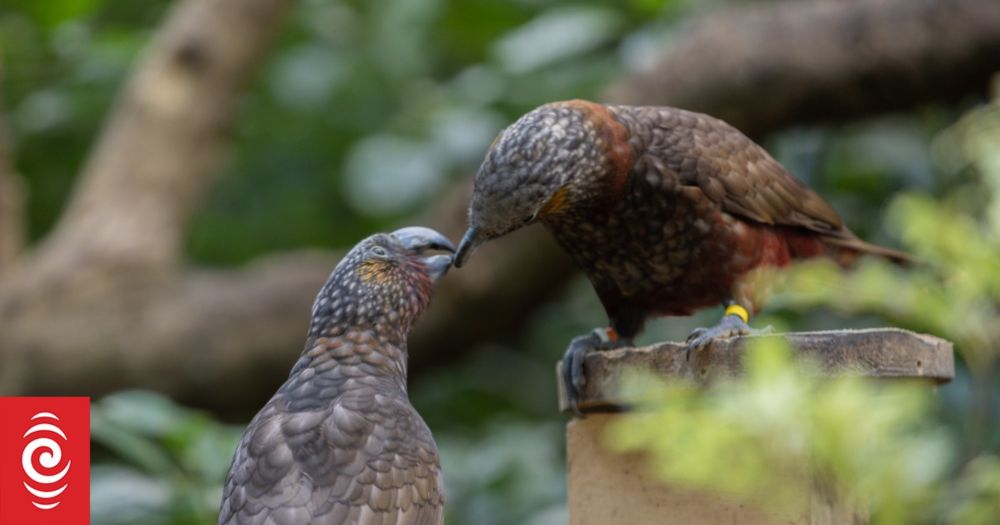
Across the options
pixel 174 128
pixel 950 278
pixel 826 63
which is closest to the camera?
pixel 950 278

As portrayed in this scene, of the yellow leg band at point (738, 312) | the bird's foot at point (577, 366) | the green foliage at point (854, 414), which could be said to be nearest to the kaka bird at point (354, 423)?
the bird's foot at point (577, 366)

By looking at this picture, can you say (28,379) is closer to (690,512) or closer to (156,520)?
(156,520)

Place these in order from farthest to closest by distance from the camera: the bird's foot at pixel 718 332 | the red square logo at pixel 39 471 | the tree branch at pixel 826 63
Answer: the tree branch at pixel 826 63
the red square logo at pixel 39 471
the bird's foot at pixel 718 332

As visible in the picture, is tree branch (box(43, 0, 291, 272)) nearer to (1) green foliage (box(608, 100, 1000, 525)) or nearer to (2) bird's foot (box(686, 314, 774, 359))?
(2) bird's foot (box(686, 314, 774, 359))

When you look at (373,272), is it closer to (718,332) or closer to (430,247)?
(430,247)

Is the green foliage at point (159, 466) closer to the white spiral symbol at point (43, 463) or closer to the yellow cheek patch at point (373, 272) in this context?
the white spiral symbol at point (43, 463)

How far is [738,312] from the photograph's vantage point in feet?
8.46

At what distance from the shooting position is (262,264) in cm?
550

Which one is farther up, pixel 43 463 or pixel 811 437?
pixel 43 463

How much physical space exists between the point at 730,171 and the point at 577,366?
1.72 ft

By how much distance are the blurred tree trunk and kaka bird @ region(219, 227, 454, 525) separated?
7.51 ft

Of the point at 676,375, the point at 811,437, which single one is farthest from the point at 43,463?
the point at 811,437

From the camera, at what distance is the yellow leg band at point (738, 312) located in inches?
101

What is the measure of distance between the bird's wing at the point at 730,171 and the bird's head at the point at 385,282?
50 cm
